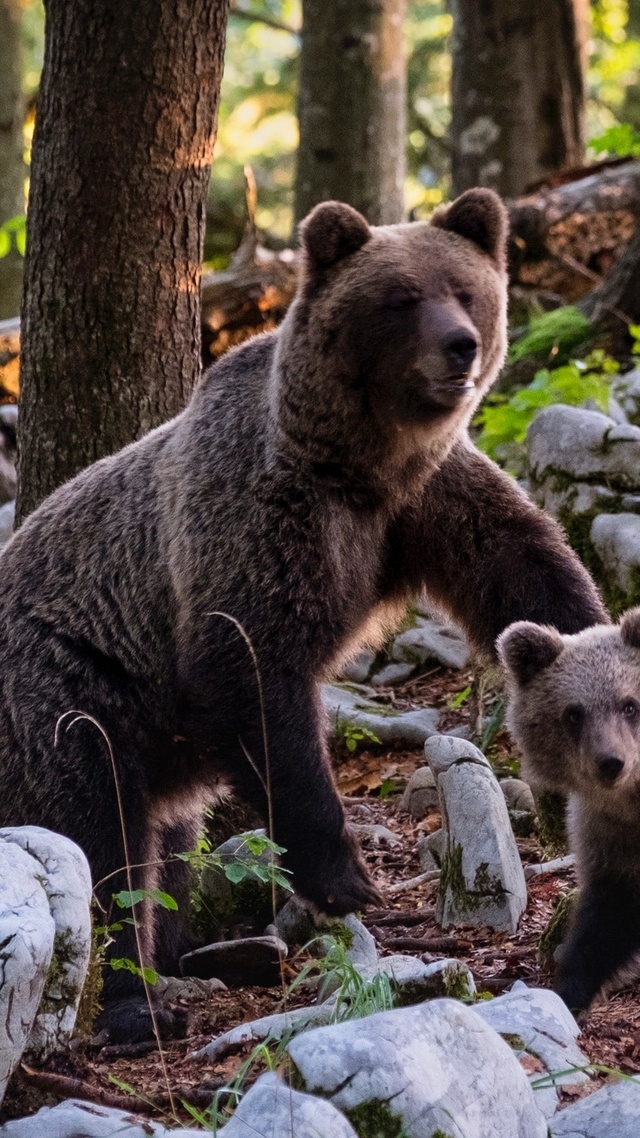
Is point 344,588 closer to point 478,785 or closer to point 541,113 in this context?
point 478,785

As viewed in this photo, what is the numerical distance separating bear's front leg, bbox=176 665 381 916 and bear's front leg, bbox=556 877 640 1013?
85 cm

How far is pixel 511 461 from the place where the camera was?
27.9 feet

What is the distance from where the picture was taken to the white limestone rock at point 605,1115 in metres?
3.30

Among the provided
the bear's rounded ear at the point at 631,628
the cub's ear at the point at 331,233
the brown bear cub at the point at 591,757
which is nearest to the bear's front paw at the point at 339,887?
the brown bear cub at the point at 591,757

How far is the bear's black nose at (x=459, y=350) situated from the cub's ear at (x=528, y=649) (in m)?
0.91

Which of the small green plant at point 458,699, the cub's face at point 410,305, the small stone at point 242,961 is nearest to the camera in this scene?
the cub's face at point 410,305

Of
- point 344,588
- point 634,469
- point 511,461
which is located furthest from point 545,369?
point 344,588

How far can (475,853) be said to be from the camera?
5.10 metres

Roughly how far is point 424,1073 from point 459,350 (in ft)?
8.30

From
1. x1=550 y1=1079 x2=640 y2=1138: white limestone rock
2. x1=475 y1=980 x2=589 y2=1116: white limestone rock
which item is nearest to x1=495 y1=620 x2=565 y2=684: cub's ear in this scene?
x1=475 y1=980 x2=589 y2=1116: white limestone rock

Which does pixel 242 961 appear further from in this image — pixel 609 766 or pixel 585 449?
pixel 585 449

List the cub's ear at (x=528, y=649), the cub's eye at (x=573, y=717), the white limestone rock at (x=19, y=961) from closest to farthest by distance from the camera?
the white limestone rock at (x=19, y=961) → the cub's eye at (x=573, y=717) → the cub's ear at (x=528, y=649)

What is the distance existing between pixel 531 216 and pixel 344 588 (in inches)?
277

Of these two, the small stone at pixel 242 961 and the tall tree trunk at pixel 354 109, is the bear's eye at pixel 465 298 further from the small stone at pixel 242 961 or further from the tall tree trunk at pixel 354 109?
the tall tree trunk at pixel 354 109
